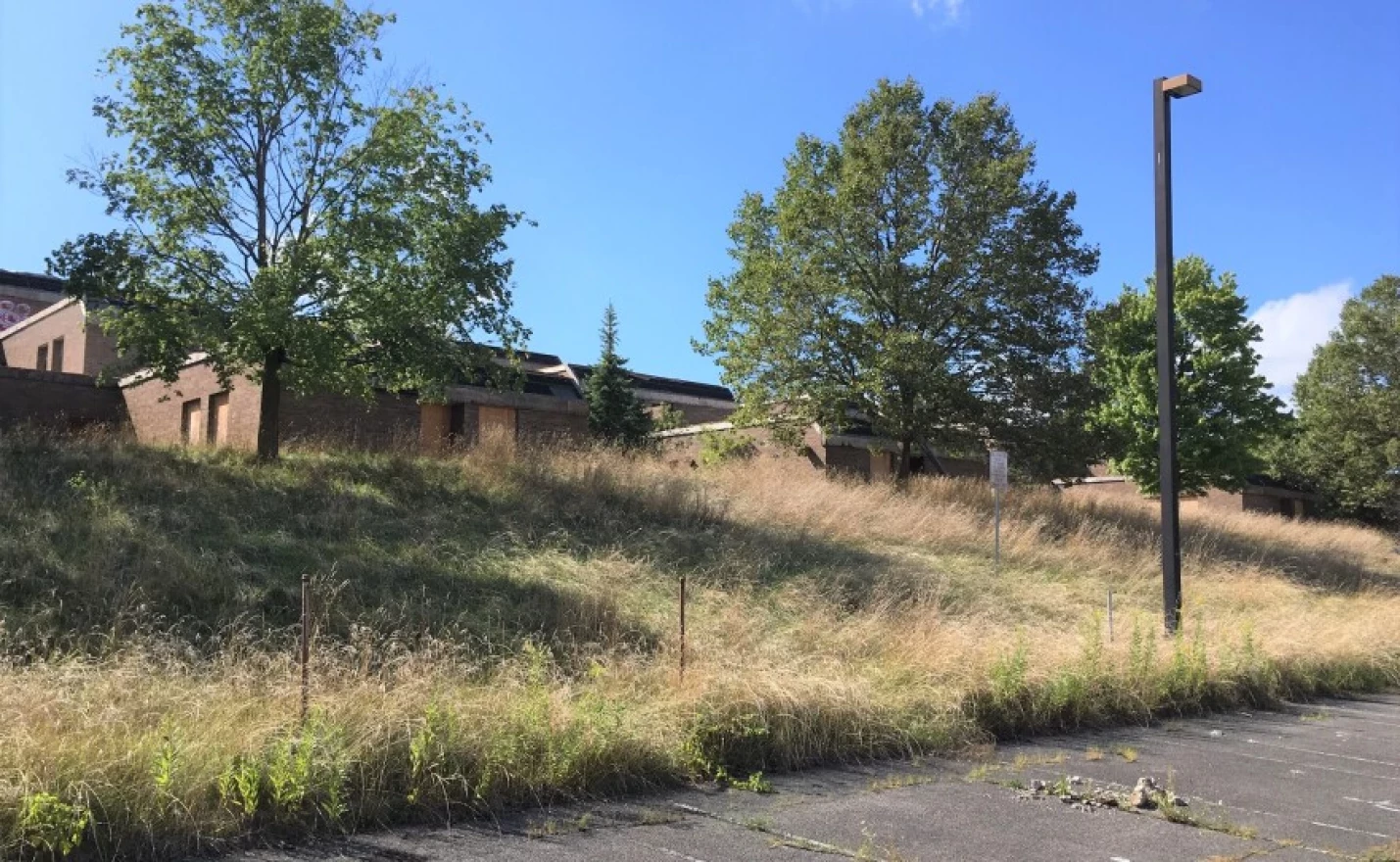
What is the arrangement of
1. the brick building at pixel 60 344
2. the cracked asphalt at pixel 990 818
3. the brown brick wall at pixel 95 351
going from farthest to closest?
the brick building at pixel 60 344 → the brown brick wall at pixel 95 351 → the cracked asphalt at pixel 990 818

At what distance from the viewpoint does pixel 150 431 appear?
31.1 metres

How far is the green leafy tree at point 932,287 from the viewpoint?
24547mm

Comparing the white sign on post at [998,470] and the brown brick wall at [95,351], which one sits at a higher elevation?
the brown brick wall at [95,351]

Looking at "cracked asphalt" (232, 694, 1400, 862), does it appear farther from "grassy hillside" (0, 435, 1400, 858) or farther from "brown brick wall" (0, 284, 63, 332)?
"brown brick wall" (0, 284, 63, 332)

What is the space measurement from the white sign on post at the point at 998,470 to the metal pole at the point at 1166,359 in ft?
9.99

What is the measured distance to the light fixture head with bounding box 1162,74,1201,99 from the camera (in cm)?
1288

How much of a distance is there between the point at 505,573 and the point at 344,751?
7329mm

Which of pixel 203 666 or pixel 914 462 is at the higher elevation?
pixel 914 462

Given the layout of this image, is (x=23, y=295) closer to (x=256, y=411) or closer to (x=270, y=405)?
(x=256, y=411)

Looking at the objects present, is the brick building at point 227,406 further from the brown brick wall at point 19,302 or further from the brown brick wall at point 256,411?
the brown brick wall at point 19,302

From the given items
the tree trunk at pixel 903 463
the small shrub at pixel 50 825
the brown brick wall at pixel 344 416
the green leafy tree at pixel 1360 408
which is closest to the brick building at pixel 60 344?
the brown brick wall at pixel 344 416

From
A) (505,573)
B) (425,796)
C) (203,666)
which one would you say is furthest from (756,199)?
(425,796)

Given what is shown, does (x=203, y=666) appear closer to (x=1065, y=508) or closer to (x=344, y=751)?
(x=344, y=751)

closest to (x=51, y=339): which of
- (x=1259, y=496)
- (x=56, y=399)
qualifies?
(x=56, y=399)
